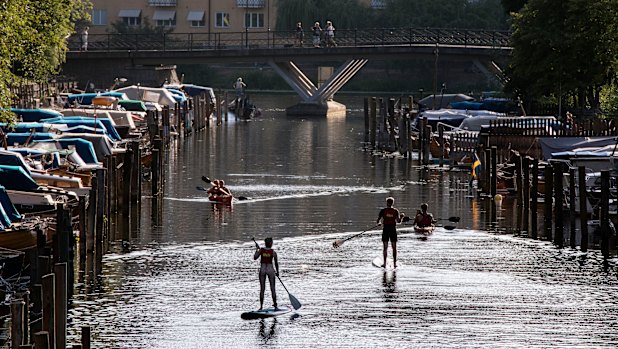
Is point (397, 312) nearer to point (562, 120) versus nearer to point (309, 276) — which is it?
point (309, 276)

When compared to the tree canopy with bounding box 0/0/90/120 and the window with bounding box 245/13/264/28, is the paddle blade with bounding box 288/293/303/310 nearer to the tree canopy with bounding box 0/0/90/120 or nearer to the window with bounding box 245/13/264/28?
the tree canopy with bounding box 0/0/90/120

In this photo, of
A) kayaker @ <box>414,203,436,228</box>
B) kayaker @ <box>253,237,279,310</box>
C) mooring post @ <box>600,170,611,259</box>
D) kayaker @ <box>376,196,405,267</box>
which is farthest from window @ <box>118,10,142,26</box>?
kayaker @ <box>253,237,279,310</box>

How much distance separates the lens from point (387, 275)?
4659 centimetres

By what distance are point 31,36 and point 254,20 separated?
121 m

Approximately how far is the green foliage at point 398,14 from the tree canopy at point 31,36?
54.1 meters

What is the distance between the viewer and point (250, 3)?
172 m

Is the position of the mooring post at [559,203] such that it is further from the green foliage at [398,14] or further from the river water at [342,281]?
the green foliage at [398,14]

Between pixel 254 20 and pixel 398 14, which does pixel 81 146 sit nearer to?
pixel 398 14

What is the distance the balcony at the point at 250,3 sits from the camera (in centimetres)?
17162

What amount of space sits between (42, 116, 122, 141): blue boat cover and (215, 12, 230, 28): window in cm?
9468

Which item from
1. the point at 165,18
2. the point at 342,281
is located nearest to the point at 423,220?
the point at 342,281

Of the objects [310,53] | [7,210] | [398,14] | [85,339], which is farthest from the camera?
[398,14]

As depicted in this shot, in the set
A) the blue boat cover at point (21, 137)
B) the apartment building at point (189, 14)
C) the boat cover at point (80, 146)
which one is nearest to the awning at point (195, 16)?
the apartment building at point (189, 14)

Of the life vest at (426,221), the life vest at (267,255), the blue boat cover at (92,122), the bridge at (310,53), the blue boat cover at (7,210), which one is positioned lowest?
the life vest at (426,221)
